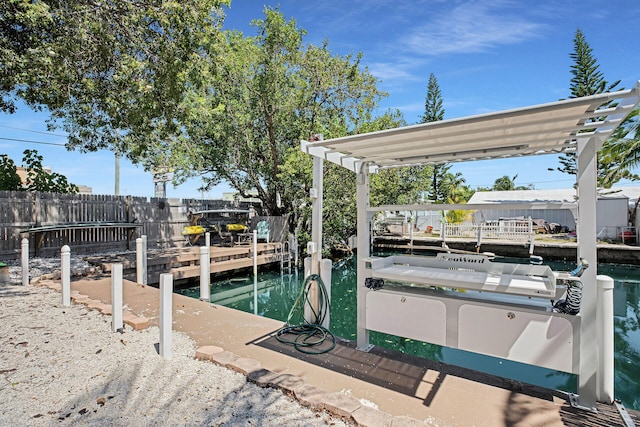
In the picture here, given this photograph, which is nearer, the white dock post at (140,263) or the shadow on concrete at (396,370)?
the shadow on concrete at (396,370)

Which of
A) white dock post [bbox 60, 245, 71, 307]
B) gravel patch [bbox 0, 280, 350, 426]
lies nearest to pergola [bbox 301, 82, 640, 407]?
gravel patch [bbox 0, 280, 350, 426]

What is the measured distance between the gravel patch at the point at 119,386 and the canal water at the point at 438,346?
3.47m

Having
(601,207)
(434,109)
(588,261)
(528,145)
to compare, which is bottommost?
(588,261)

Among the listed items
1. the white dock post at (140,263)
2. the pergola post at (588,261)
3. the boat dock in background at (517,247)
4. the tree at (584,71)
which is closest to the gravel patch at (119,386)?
the pergola post at (588,261)

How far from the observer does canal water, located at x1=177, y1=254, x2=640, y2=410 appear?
4.61 m

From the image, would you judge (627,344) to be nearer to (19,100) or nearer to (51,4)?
(51,4)

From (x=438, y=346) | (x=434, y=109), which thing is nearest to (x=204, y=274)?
(x=438, y=346)

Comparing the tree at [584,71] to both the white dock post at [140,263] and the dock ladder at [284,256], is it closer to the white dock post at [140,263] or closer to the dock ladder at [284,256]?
the dock ladder at [284,256]

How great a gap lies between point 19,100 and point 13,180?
352cm

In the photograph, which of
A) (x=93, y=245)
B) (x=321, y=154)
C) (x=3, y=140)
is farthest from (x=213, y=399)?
(x=3, y=140)

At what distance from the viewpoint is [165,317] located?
318cm

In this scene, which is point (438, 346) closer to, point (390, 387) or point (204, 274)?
point (390, 387)

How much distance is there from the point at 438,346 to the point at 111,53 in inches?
282

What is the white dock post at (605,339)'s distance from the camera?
7.85 ft
